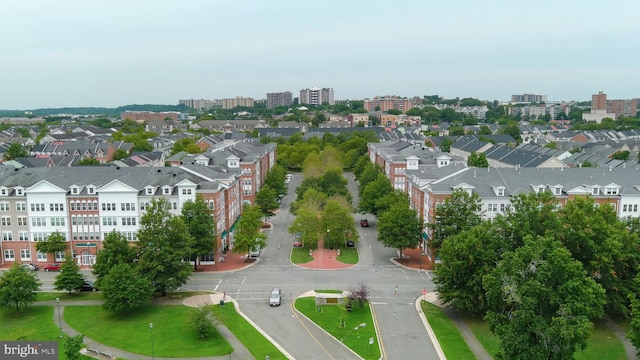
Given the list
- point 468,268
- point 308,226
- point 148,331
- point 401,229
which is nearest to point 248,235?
point 308,226

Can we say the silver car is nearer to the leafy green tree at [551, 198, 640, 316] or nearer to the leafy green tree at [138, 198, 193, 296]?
the leafy green tree at [138, 198, 193, 296]

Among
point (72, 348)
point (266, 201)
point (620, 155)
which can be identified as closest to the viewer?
point (72, 348)

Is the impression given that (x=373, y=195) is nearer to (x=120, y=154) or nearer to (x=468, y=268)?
(x=468, y=268)

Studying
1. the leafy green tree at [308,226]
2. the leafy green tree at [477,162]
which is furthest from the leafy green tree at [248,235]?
the leafy green tree at [477,162]

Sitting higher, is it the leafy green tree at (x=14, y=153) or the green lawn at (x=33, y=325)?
the leafy green tree at (x=14, y=153)

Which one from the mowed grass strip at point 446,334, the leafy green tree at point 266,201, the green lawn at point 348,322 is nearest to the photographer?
the mowed grass strip at point 446,334

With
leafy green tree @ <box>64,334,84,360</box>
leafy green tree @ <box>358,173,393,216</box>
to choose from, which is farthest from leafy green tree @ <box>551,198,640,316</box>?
leafy green tree @ <box>64,334,84,360</box>

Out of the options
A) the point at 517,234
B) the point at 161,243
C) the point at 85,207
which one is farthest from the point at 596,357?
the point at 85,207

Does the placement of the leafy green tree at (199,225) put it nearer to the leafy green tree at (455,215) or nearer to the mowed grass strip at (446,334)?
the mowed grass strip at (446,334)
